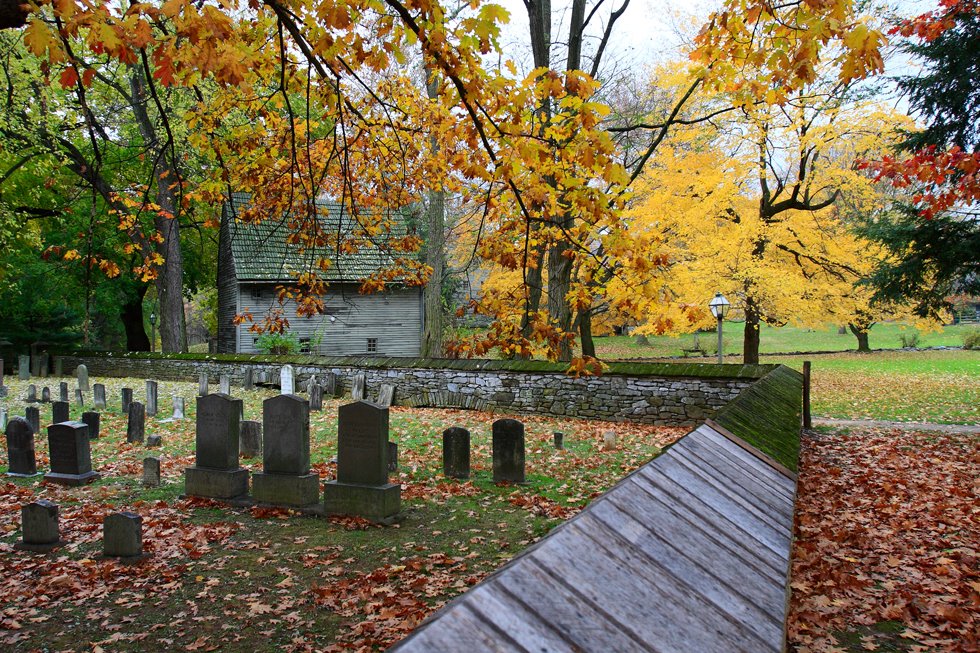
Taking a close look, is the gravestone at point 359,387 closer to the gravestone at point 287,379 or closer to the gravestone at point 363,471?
the gravestone at point 287,379

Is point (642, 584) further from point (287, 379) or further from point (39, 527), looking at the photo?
point (287, 379)

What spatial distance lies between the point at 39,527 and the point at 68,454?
2.69 metres

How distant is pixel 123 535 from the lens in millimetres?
5789

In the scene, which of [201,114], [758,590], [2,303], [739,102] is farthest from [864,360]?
[2,303]

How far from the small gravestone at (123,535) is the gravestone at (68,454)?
317cm

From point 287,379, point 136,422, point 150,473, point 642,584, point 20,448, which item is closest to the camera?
point 642,584

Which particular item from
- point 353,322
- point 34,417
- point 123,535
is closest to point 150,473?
point 123,535

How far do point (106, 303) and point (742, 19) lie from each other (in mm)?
27850

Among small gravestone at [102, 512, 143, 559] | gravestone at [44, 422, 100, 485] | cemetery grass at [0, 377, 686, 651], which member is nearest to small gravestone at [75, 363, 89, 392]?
cemetery grass at [0, 377, 686, 651]

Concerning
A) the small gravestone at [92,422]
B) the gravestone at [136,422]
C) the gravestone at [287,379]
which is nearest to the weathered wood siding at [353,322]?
the gravestone at [287,379]

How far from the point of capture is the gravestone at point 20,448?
28.6 feet

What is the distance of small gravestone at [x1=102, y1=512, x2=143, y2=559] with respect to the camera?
5.74m

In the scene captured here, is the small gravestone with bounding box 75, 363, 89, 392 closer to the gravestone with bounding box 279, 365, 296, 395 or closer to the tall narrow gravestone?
the gravestone with bounding box 279, 365, 296, 395

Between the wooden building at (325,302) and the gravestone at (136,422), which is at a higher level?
the wooden building at (325,302)
